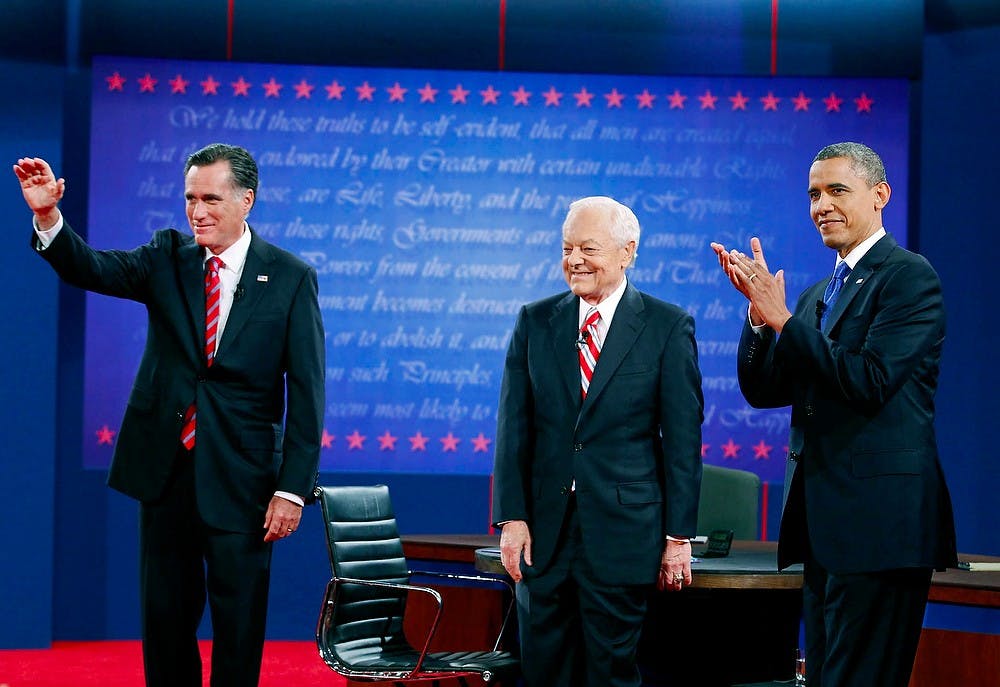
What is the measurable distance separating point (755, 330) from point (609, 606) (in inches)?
28.9

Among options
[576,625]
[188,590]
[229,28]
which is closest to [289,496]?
[188,590]

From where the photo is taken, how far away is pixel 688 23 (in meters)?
6.23

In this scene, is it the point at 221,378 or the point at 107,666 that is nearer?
the point at 221,378

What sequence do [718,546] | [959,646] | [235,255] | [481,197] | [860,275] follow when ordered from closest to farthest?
[860,275] < [235,255] < [959,646] < [718,546] < [481,197]

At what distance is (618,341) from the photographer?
3.03m

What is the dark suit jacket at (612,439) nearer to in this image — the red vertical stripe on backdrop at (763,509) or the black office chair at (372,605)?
the black office chair at (372,605)

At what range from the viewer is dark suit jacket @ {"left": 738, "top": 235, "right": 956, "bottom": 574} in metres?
2.67

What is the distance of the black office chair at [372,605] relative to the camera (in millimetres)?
3707

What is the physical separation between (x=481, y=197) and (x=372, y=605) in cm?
264

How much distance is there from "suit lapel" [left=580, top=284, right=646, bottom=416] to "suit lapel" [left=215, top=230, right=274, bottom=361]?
88cm

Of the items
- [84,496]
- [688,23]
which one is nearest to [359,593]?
[84,496]

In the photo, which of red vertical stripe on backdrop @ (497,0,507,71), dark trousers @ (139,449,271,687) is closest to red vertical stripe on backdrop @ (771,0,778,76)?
red vertical stripe on backdrop @ (497,0,507,71)

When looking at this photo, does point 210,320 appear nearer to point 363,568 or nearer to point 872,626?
point 363,568

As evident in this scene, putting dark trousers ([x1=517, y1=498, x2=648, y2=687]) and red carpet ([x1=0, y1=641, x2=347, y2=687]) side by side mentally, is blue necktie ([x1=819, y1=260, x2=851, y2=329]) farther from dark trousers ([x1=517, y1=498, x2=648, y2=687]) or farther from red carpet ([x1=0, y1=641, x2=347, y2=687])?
red carpet ([x1=0, y1=641, x2=347, y2=687])
